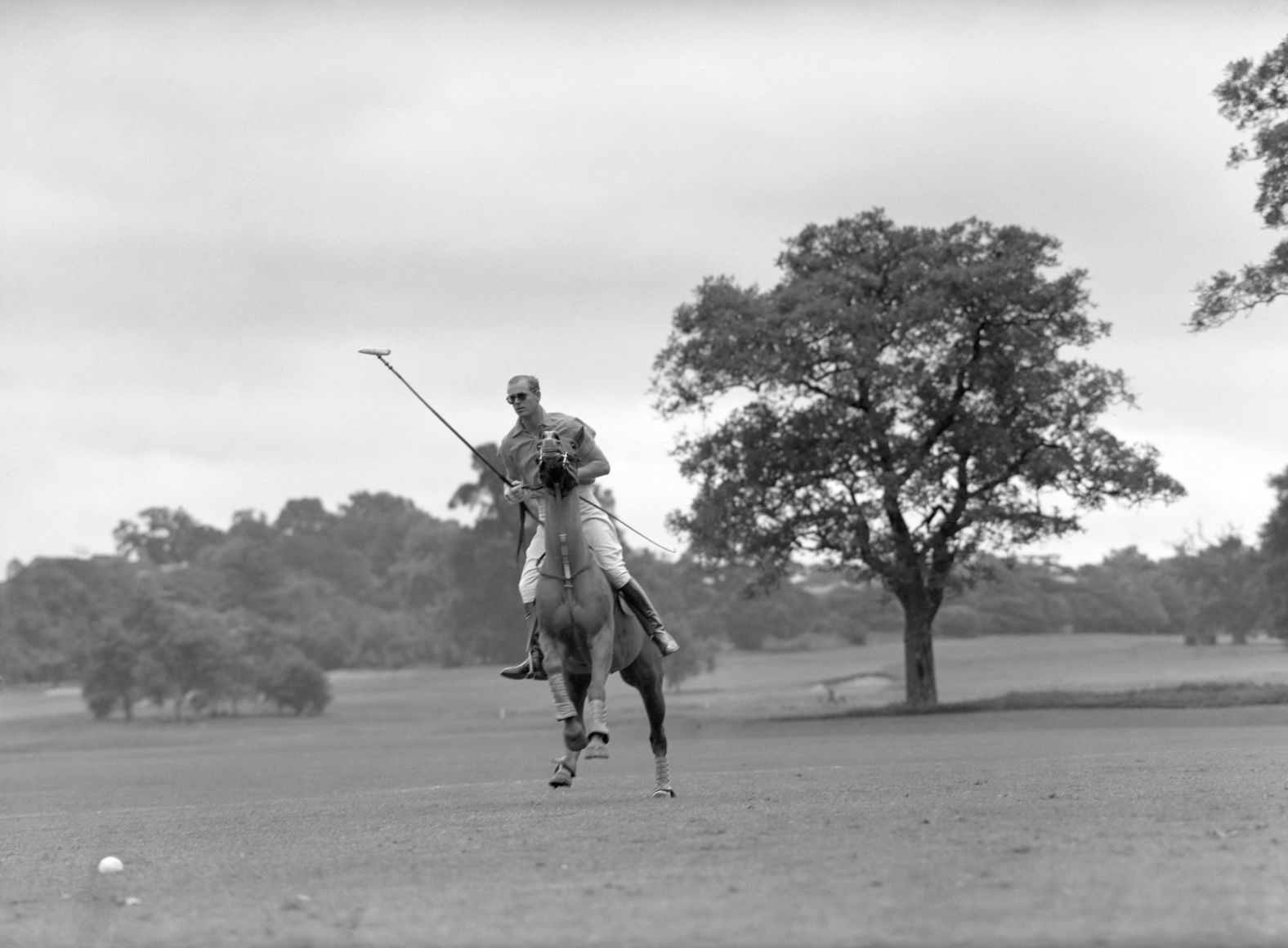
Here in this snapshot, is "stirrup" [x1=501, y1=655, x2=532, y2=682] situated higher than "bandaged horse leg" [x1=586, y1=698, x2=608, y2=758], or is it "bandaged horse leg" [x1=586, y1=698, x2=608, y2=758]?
"stirrup" [x1=501, y1=655, x2=532, y2=682]

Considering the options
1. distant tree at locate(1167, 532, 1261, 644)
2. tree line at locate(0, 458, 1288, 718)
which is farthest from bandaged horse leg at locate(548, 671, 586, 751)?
distant tree at locate(1167, 532, 1261, 644)

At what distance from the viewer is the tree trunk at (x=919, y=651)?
60.4 meters

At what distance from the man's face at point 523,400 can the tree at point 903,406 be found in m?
37.8

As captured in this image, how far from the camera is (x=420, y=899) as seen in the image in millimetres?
10219

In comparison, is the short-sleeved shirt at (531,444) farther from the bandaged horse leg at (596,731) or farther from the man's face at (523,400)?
the bandaged horse leg at (596,731)

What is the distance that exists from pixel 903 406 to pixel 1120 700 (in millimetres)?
11370

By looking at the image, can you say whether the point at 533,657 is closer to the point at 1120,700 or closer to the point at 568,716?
the point at 568,716

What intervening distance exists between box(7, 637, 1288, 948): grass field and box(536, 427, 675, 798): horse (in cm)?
81

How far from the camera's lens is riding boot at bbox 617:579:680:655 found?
18.4 m

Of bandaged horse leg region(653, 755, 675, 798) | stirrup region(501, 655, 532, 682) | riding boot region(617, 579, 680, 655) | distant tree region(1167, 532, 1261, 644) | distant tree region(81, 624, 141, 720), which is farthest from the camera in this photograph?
distant tree region(1167, 532, 1261, 644)

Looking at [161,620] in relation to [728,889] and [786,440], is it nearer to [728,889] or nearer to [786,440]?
[786,440]

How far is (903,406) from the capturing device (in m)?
58.2

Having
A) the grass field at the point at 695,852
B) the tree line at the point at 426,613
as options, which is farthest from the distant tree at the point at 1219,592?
the grass field at the point at 695,852

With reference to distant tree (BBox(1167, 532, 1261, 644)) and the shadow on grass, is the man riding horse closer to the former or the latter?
the shadow on grass
